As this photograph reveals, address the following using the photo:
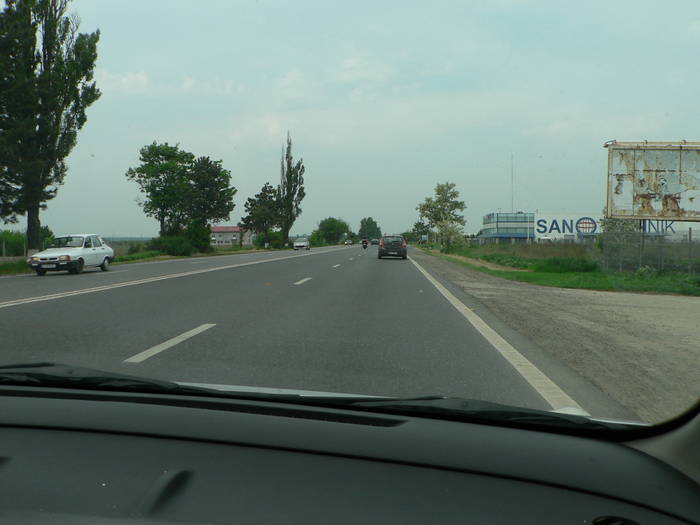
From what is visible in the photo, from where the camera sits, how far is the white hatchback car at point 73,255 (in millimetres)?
20906

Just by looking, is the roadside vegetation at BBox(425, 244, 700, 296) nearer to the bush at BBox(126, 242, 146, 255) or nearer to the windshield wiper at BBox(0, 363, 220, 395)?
the windshield wiper at BBox(0, 363, 220, 395)

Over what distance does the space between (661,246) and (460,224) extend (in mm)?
48916

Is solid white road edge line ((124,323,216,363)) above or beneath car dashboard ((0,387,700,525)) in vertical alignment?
beneath

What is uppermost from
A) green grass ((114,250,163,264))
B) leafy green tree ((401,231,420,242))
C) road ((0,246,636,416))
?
leafy green tree ((401,231,420,242))

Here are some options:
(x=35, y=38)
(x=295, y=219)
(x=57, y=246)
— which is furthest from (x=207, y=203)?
(x=57, y=246)

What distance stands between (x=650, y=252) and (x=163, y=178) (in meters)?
54.5

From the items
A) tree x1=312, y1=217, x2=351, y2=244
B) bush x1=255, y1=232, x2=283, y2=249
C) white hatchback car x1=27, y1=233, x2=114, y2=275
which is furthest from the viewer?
tree x1=312, y1=217, x2=351, y2=244

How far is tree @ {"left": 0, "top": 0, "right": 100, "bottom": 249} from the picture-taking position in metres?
30.9

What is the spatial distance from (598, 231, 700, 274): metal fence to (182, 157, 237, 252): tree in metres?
51.4

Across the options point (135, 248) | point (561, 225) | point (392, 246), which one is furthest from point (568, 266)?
point (561, 225)

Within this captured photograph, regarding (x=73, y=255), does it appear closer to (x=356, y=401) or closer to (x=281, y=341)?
(x=281, y=341)

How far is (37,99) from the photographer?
3173cm

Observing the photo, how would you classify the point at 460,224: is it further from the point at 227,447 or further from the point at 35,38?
the point at 227,447

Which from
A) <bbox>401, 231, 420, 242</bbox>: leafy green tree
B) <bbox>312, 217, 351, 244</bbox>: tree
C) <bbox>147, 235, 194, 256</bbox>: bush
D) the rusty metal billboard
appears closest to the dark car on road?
the rusty metal billboard
